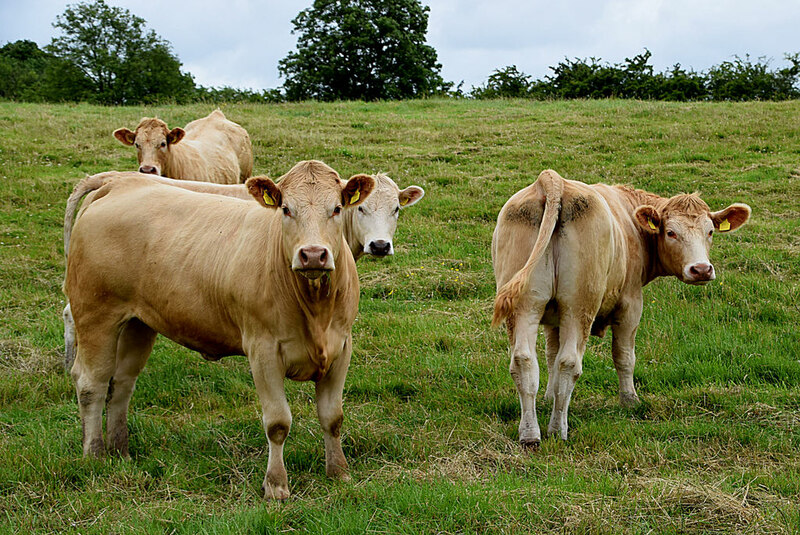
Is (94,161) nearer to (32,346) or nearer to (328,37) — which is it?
(32,346)

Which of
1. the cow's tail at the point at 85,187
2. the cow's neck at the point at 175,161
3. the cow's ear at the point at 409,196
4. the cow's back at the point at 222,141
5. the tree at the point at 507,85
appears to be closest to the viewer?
the cow's tail at the point at 85,187

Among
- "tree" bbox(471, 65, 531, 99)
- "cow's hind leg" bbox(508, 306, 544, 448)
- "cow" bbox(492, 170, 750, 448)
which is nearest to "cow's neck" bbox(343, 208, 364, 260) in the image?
"cow" bbox(492, 170, 750, 448)

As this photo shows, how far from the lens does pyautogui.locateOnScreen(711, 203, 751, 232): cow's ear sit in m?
6.62

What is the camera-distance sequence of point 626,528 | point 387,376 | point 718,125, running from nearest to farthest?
point 626,528 < point 387,376 < point 718,125

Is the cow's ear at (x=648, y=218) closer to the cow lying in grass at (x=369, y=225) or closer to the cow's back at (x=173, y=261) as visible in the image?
the cow lying in grass at (x=369, y=225)

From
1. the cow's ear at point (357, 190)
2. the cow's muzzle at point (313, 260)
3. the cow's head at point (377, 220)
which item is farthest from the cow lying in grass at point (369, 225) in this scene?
the cow's muzzle at point (313, 260)

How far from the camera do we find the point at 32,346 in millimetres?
7402

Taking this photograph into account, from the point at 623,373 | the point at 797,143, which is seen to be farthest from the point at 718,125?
the point at 623,373

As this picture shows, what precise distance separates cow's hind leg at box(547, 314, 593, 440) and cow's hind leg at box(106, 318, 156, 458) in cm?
323

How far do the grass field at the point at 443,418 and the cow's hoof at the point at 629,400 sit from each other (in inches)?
4.1

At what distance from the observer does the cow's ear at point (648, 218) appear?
6305 millimetres

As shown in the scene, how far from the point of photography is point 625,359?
6.06 metres

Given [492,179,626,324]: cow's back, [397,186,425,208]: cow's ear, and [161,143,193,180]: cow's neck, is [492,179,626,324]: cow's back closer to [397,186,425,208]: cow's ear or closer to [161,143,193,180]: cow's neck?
[397,186,425,208]: cow's ear

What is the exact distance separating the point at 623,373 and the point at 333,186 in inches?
123
